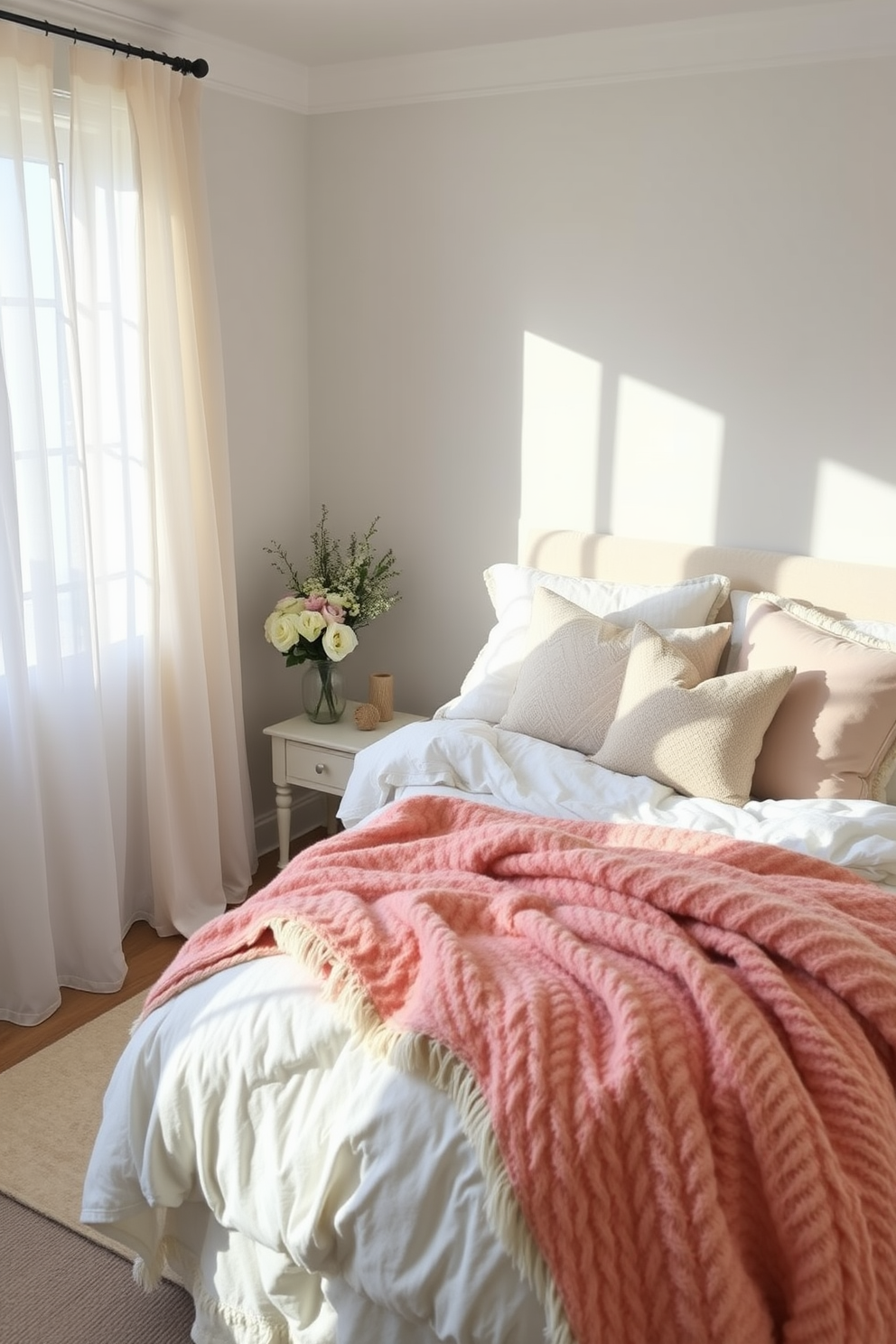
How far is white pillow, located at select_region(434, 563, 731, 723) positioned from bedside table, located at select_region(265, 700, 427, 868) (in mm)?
433

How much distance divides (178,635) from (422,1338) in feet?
7.20

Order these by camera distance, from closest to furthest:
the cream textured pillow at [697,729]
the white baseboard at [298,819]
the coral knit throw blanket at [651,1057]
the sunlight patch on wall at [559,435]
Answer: the coral knit throw blanket at [651,1057], the cream textured pillow at [697,729], the sunlight patch on wall at [559,435], the white baseboard at [298,819]

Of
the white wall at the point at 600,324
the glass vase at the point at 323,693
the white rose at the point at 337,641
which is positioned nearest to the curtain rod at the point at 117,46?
the white wall at the point at 600,324

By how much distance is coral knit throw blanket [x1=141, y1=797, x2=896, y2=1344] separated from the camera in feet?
4.97

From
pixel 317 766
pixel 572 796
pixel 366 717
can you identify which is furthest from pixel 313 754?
pixel 572 796

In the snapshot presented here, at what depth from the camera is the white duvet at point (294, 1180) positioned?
1.62 metres

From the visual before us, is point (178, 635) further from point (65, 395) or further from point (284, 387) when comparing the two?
point (284, 387)

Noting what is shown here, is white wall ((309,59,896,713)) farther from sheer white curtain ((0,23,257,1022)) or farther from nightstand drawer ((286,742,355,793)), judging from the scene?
sheer white curtain ((0,23,257,1022))

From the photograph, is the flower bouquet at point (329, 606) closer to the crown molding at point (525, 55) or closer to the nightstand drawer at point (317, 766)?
the nightstand drawer at point (317, 766)

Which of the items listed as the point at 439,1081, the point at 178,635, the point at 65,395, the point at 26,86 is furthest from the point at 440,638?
the point at 439,1081

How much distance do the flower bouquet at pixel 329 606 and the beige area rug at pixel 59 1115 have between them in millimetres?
1203

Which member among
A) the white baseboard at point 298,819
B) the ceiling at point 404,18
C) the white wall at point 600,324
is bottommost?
the white baseboard at point 298,819

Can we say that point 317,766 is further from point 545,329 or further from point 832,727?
point 832,727

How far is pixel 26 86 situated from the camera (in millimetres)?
2838
